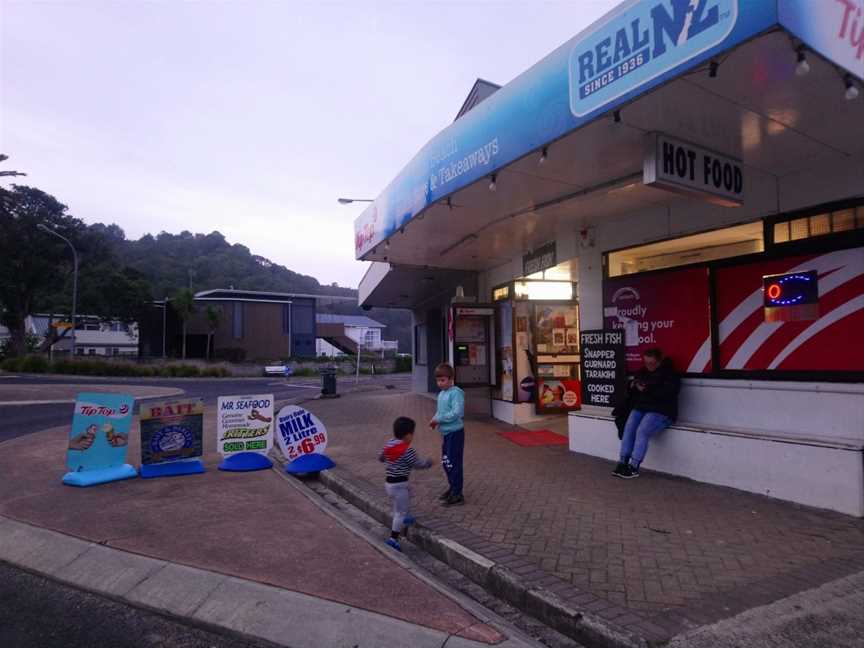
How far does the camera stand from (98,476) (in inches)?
275

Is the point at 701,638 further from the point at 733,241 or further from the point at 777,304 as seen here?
the point at 733,241

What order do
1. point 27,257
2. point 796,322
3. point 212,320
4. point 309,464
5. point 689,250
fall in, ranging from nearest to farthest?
point 796,322 < point 689,250 < point 309,464 < point 27,257 < point 212,320

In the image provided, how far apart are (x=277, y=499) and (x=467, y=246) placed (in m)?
5.54

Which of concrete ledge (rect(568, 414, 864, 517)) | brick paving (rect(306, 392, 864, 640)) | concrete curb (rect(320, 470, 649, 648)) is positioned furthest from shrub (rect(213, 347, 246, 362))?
concrete curb (rect(320, 470, 649, 648))

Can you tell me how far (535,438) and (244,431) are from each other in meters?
4.64

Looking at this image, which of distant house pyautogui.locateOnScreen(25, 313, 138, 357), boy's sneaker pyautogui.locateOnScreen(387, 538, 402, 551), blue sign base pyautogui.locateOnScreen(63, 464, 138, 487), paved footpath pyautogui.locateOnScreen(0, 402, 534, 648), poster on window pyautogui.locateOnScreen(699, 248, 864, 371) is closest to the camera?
paved footpath pyautogui.locateOnScreen(0, 402, 534, 648)

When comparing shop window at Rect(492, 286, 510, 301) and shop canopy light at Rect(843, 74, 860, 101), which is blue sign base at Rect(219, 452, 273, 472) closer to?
shop window at Rect(492, 286, 510, 301)

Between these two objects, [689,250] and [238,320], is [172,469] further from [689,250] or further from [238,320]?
[238,320]

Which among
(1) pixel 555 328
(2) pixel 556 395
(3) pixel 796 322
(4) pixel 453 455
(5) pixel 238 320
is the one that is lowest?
(4) pixel 453 455

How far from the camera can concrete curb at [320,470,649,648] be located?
10.4ft

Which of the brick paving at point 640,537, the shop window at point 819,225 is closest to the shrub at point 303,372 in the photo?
the brick paving at point 640,537

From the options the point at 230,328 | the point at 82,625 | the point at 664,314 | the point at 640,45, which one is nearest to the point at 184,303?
the point at 230,328

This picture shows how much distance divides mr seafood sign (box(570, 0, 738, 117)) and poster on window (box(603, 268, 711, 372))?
316cm

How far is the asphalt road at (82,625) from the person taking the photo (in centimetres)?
333
